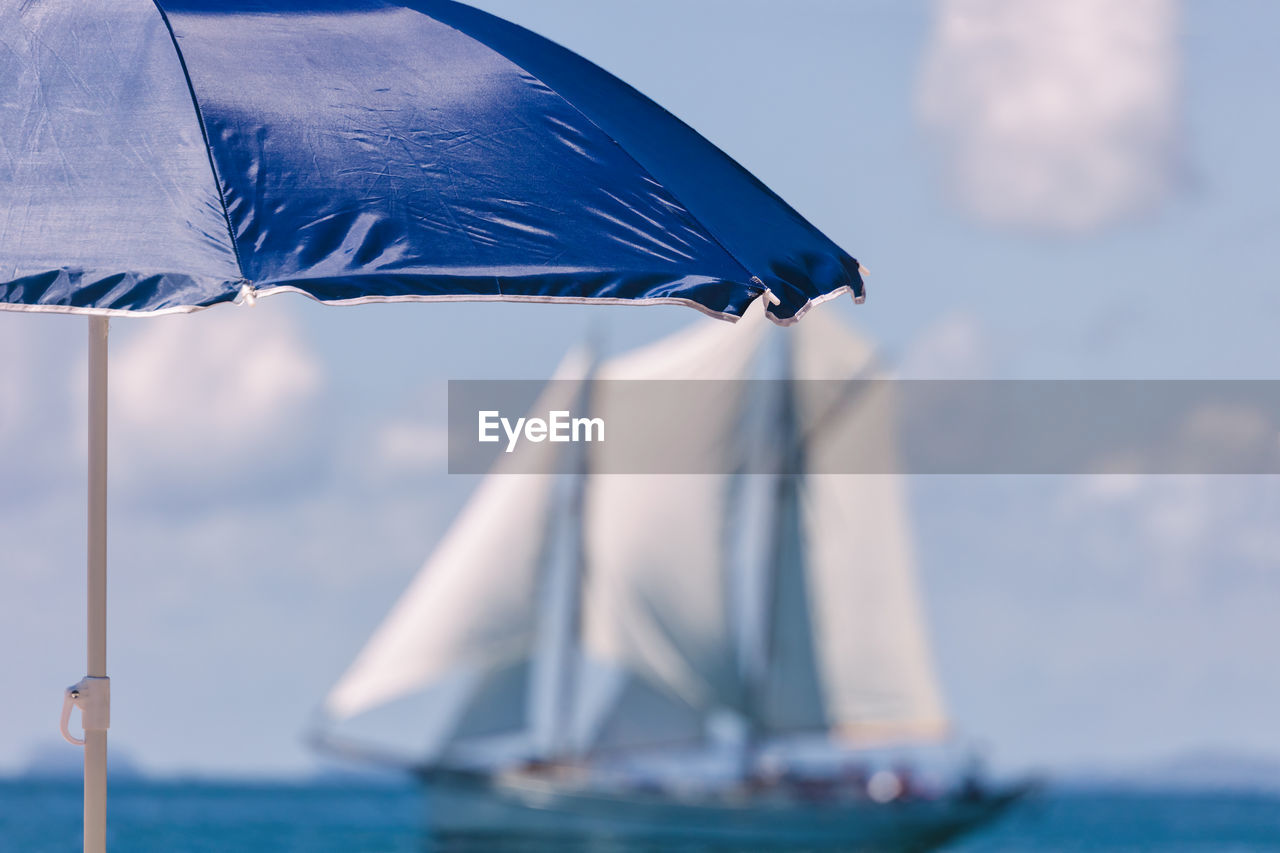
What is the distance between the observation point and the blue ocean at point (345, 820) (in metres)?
55.1

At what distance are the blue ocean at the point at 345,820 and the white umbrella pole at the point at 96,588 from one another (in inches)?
1588

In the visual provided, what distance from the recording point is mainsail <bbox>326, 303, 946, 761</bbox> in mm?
29203

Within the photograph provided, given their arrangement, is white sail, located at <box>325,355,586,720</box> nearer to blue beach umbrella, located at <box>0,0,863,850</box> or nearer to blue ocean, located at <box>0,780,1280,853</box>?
blue ocean, located at <box>0,780,1280,853</box>

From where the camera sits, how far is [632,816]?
36.3m

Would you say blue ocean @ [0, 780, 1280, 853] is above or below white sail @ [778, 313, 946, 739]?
below

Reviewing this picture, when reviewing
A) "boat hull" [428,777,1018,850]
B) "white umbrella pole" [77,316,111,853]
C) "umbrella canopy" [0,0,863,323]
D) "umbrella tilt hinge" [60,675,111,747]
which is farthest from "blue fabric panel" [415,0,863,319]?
"boat hull" [428,777,1018,850]

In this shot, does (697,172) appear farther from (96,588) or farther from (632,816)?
(632,816)

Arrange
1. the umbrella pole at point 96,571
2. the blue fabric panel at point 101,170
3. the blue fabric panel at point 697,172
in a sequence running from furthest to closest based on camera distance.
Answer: the umbrella pole at point 96,571, the blue fabric panel at point 697,172, the blue fabric panel at point 101,170

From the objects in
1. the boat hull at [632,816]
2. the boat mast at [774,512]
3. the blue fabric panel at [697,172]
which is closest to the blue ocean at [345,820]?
the boat hull at [632,816]

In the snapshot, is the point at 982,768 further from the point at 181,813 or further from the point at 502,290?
the point at 502,290

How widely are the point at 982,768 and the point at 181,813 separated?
1393 inches

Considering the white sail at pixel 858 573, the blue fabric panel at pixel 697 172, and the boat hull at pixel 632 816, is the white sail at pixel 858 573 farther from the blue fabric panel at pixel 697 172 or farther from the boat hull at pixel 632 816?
the blue fabric panel at pixel 697 172

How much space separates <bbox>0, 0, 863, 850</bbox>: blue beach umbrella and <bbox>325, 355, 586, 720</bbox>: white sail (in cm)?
2583

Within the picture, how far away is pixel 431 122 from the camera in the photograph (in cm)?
303
